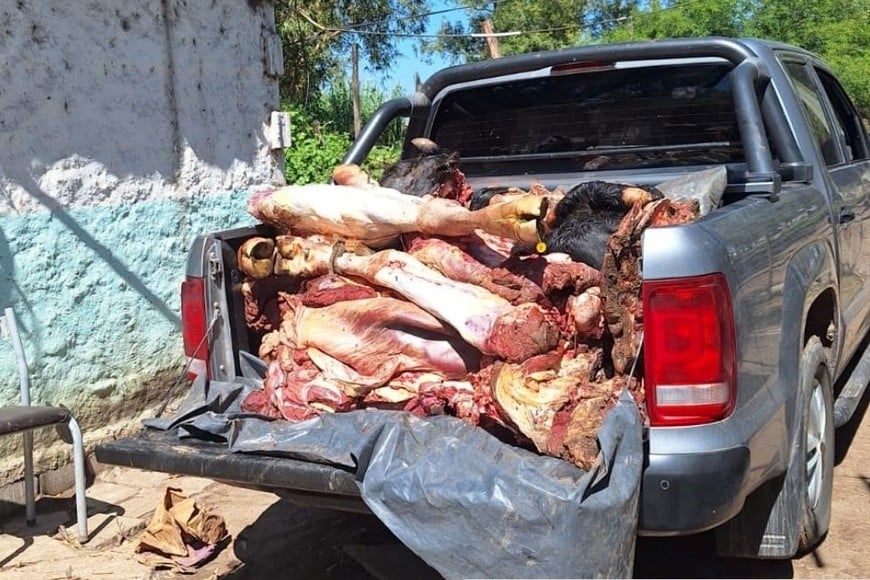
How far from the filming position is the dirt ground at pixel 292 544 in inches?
144

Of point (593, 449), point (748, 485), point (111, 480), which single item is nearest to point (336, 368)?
point (593, 449)

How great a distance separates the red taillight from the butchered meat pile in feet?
0.59

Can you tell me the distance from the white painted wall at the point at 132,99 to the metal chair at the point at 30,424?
2.42 ft

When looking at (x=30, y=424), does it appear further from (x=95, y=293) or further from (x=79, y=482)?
(x=95, y=293)

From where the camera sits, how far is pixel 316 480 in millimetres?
2846

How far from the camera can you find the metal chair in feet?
13.8

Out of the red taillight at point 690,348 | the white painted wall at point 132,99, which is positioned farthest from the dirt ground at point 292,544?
the white painted wall at point 132,99

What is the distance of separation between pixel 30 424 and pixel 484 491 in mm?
2612

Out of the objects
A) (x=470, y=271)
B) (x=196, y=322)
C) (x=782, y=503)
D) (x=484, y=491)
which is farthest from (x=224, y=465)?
(x=782, y=503)

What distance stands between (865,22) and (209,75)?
57.2 ft

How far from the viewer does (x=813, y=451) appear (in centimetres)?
352

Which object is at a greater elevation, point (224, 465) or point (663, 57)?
point (663, 57)

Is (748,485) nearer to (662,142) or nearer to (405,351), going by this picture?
(405,351)

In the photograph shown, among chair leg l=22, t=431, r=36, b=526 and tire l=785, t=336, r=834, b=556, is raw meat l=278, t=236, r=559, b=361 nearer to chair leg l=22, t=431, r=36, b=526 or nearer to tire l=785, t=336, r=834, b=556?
tire l=785, t=336, r=834, b=556
